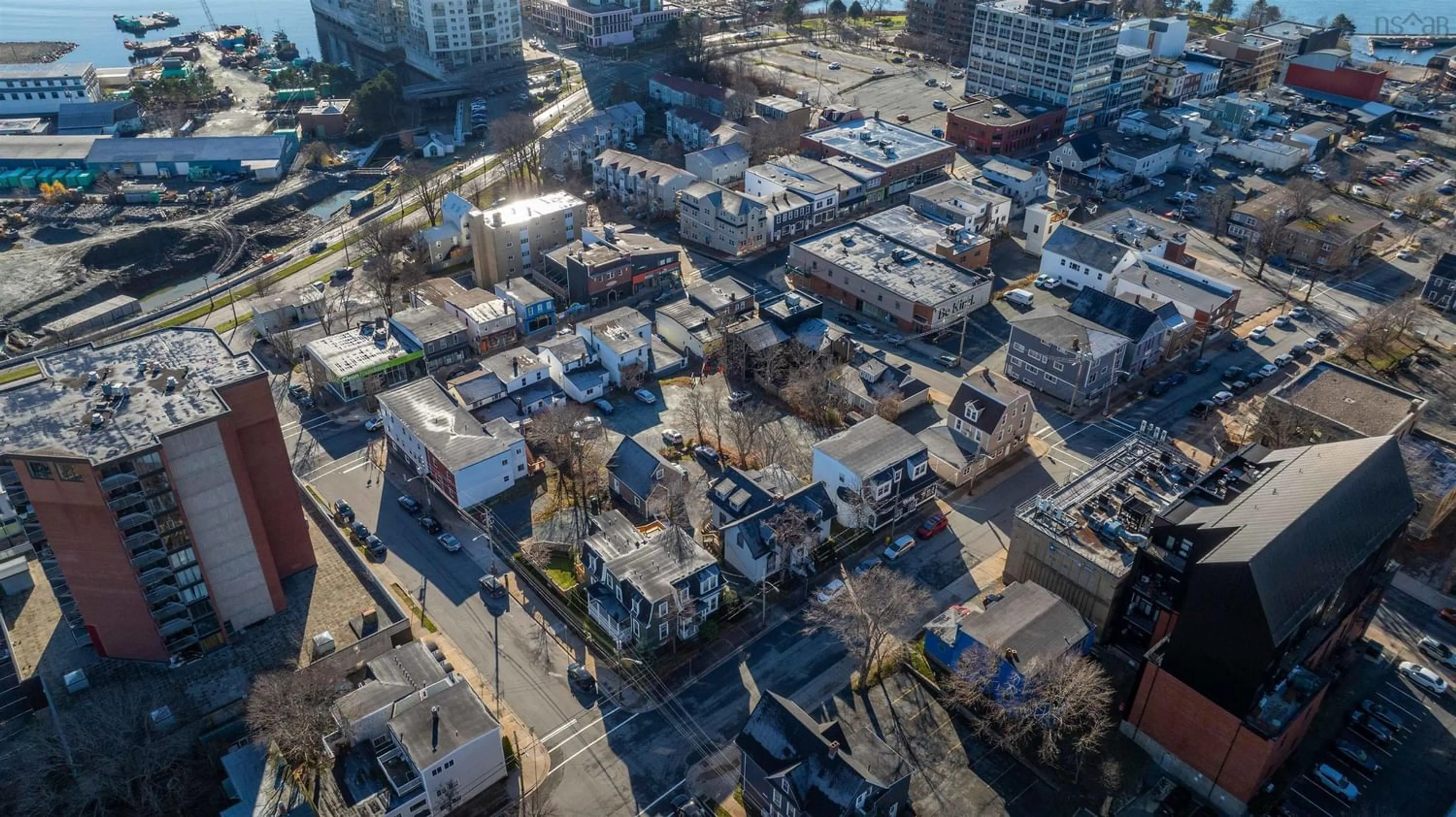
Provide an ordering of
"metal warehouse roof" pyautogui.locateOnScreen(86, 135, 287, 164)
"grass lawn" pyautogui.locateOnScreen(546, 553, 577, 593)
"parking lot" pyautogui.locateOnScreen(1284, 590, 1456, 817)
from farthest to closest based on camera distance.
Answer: "metal warehouse roof" pyautogui.locateOnScreen(86, 135, 287, 164) < "grass lawn" pyautogui.locateOnScreen(546, 553, 577, 593) < "parking lot" pyautogui.locateOnScreen(1284, 590, 1456, 817)

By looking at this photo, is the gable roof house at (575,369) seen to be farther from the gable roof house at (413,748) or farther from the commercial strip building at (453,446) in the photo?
the gable roof house at (413,748)

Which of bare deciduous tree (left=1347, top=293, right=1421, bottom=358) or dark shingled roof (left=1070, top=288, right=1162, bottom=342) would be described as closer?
dark shingled roof (left=1070, top=288, right=1162, bottom=342)

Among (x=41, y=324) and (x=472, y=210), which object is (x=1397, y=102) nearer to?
→ (x=472, y=210)

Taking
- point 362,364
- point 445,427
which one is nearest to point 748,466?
point 445,427

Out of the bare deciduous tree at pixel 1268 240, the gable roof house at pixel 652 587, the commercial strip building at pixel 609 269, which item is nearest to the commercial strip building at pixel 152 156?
the commercial strip building at pixel 609 269

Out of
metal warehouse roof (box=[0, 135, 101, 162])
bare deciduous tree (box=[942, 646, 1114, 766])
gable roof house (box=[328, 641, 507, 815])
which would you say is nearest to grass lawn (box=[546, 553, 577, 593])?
gable roof house (box=[328, 641, 507, 815])

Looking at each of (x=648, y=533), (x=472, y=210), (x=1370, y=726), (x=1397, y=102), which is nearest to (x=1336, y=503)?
(x=1370, y=726)

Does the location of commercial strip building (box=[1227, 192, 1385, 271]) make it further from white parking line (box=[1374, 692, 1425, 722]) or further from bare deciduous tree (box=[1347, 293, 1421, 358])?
white parking line (box=[1374, 692, 1425, 722])
